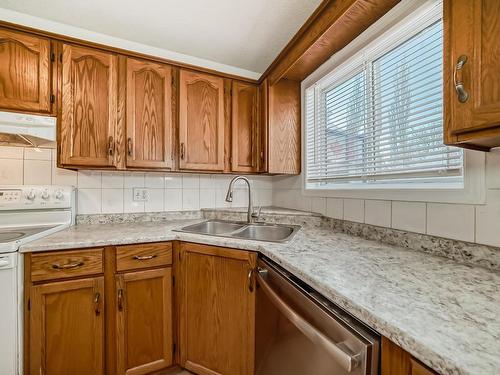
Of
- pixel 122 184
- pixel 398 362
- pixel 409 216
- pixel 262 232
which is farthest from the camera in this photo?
pixel 122 184

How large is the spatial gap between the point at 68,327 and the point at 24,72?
1483 millimetres

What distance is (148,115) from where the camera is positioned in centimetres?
163

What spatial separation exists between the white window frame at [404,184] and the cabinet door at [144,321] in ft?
4.12

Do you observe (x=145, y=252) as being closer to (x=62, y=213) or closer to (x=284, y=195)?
(x=62, y=213)

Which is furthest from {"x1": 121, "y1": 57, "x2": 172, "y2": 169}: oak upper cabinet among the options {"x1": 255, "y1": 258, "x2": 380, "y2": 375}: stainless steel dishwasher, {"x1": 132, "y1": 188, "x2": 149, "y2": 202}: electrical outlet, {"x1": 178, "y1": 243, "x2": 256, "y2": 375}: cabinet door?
{"x1": 255, "y1": 258, "x2": 380, "y2": 375}: stainless steel dishwasher

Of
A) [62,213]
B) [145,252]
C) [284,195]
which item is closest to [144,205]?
[62,213]

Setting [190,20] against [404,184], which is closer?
[404,184]

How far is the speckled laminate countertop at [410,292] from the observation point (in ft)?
1.30

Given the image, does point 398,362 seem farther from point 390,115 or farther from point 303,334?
point 390,115

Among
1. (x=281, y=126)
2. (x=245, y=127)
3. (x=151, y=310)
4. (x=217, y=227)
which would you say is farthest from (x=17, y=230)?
(x=281, y=126)

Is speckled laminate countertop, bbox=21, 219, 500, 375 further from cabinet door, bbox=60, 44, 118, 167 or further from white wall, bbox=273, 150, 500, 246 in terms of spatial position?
cabinet door, bbox=60, 44, 118, 167

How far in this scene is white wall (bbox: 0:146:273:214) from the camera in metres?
1.55

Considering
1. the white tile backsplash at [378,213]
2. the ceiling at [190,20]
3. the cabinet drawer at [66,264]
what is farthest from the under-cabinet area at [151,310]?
the ceiling at [190,20]

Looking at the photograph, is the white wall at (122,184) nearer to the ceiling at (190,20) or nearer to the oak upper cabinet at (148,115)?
the oak upper cabinet at (148,115)
